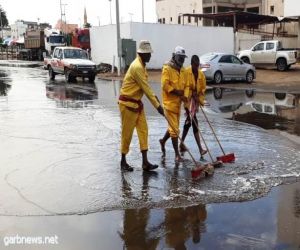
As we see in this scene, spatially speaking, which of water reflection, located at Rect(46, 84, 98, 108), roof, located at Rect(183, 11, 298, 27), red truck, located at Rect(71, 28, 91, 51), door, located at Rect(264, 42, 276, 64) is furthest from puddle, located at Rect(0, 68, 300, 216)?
red truck, located at Rect(71, 28, 91, 51)

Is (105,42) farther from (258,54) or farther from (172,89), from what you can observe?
(172,89)

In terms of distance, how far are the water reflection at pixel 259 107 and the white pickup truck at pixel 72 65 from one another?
8.09 metres

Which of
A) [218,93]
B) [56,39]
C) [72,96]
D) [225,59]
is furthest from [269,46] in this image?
[56,39]

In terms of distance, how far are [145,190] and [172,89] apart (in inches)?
83.5

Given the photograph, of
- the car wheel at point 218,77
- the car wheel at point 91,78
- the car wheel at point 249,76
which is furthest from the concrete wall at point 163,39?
the car wheel at point 218,77

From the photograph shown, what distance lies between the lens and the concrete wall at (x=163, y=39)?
32.5 metres

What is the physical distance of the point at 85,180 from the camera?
6746 millimetres

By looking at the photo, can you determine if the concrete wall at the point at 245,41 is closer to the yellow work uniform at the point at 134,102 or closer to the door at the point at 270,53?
the door at the point at 270,53

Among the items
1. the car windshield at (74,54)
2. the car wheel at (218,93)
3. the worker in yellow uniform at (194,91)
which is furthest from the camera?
the car windshield at (74,54)

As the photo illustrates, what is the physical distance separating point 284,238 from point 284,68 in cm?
2648

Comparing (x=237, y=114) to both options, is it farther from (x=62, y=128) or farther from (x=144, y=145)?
(x=144, y=145)

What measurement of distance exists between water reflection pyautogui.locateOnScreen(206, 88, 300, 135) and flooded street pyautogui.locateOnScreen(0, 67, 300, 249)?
17cm

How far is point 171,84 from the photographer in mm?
7727

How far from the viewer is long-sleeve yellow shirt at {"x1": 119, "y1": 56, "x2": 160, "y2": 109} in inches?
274
